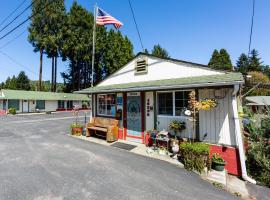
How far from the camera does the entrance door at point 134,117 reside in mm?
8430

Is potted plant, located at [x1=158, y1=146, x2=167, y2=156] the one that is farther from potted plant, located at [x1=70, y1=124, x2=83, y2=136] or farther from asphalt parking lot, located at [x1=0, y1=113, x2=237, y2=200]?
potted plant, located at [x1=70, y1=124, x2=83, y2=136]

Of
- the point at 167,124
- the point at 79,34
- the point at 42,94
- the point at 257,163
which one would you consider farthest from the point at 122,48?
the point at 257,163

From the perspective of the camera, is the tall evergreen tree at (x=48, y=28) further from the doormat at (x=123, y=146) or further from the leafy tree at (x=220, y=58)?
the leafy tree at (x=220, y=58)

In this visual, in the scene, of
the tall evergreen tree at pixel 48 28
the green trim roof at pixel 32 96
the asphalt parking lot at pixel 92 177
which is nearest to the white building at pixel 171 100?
the asphalt parking lot at pixel 92 177

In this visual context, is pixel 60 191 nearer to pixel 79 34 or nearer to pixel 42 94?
pixel 42 94

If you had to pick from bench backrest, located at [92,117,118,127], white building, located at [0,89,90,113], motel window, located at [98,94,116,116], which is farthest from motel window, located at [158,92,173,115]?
white building, located at [0,89,90,113]

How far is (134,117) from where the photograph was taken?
8656 mm

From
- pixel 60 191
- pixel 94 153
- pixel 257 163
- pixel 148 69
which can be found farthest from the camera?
pixel 148 69

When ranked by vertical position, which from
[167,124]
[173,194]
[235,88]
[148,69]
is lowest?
[173,194]

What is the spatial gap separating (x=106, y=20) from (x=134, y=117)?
6819 mm

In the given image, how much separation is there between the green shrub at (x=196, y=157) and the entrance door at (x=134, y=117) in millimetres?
3152

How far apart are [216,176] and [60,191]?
4364 mm

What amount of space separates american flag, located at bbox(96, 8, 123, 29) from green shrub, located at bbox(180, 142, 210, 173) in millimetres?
8774

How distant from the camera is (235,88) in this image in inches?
215
